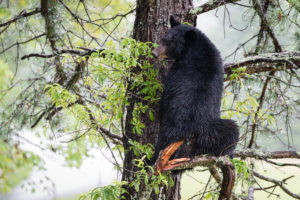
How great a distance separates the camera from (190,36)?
5.30ft

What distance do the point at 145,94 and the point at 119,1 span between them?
2916 mm

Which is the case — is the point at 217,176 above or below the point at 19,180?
above

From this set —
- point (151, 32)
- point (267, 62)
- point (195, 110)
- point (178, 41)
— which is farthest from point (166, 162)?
point (267, 62)

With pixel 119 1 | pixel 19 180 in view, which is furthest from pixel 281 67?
pixel 19 180

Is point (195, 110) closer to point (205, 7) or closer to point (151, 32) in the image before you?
point (151, 32)

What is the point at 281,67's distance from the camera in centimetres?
182

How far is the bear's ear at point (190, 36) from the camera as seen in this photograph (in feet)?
5.26

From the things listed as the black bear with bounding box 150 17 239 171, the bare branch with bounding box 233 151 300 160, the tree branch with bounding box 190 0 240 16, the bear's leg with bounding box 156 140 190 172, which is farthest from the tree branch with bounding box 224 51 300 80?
the bear's leg with bounding box 156 140 190 172

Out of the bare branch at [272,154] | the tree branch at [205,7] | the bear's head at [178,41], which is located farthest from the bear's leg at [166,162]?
the tree branch at [205,7]

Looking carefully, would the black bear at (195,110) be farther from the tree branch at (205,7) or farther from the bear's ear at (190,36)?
the tree branch at (205,7)

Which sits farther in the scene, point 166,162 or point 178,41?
point 178,41

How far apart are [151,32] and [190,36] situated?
0.24m

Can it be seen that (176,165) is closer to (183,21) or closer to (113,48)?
(113,48)

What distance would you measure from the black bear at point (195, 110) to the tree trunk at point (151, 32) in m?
0.11
